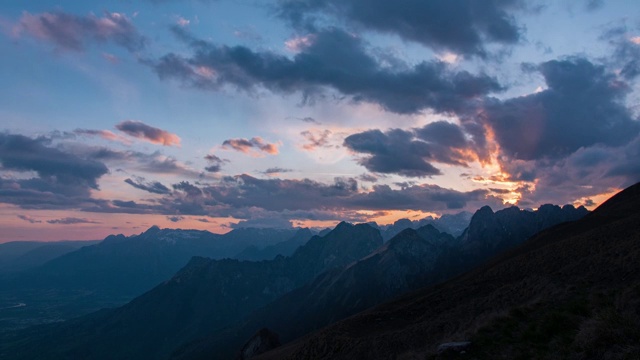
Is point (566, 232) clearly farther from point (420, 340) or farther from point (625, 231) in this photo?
point (420, 340)

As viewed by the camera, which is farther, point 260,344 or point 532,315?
point 260,344

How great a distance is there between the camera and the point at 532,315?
30422 mm

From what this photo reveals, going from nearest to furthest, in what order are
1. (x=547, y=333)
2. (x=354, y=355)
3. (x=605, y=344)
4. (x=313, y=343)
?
(x=605, y=344)
(x=547, y=333)
(x=354, y=355)
(x=313, y=343)

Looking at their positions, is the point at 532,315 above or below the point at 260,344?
above

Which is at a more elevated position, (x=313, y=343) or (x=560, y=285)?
(x=560, y=285)

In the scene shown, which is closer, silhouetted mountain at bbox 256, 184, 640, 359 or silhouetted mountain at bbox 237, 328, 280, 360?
silhouetted mountain at bbox 256, 184, 640, 359

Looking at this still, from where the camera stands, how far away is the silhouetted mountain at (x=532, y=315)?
21016mm

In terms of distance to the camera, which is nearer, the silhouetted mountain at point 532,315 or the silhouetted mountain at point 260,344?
the silhouetted mountain at point 532,315

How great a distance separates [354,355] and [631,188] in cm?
12533

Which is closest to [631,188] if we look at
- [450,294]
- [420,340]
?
[450,294]

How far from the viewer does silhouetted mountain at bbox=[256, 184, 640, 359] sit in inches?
827

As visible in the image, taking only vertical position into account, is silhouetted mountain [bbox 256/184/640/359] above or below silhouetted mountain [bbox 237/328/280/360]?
above

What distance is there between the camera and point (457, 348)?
26859 millimetres

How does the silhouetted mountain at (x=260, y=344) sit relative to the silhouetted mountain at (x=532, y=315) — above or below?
below
